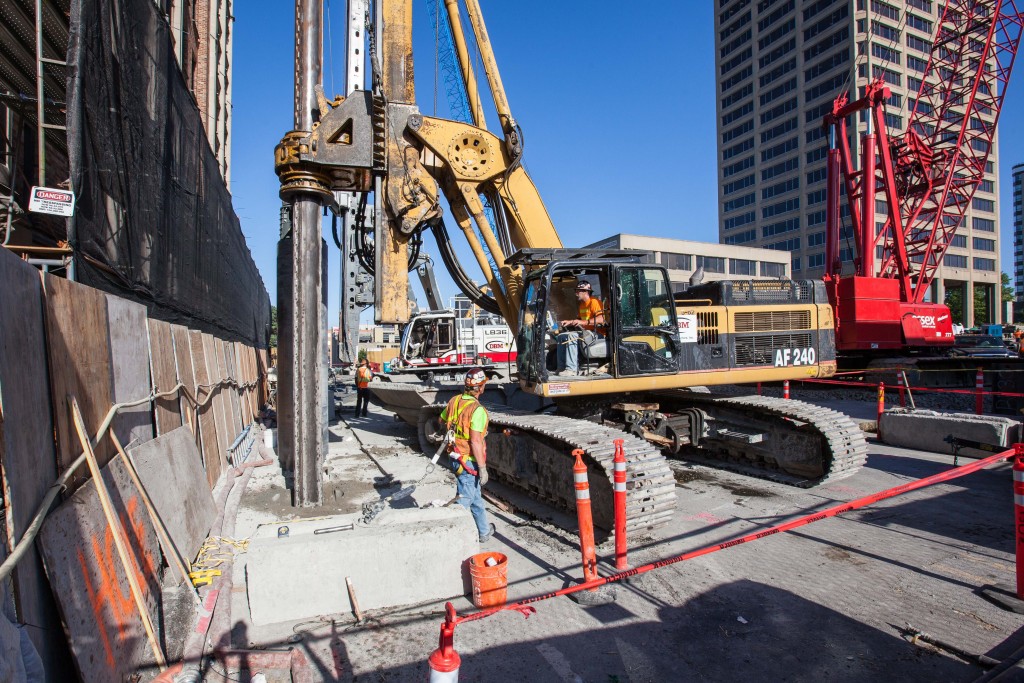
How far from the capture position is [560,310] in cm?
736

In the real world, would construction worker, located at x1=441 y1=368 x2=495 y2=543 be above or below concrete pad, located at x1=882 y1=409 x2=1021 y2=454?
above

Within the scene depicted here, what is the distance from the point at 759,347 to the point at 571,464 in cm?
329

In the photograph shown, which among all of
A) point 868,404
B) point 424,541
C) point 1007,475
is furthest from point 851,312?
point 424,541

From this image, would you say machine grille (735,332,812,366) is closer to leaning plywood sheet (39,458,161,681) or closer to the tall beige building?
leaning plywood sheet (39,458,161,681)

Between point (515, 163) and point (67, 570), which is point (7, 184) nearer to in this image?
point (515, 163)

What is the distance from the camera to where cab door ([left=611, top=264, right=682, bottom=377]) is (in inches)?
258

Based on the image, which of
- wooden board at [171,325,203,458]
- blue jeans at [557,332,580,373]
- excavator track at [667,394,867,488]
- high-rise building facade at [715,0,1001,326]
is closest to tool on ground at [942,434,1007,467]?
excavator track at [667,394,867,488]

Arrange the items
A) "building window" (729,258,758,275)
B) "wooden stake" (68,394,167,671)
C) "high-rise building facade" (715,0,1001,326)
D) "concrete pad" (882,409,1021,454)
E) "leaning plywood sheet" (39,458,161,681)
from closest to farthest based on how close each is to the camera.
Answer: "leaning plywood sheet" (39,458,161,681)
"wooden stake" (68,394,167,671)
"concrete pad" (882,409,1021,454)
"high-rise building facade" (715,0,1001,326)
"building window" (729,258,758,275)

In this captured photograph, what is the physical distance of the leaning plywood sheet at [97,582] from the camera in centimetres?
254

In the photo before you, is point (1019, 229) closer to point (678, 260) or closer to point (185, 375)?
point (678, 260)

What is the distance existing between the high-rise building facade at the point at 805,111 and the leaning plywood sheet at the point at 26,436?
190 ft

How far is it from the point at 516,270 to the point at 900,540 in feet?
16.8

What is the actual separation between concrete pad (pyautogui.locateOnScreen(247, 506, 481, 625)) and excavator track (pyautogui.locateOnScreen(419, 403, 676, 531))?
1.44 m

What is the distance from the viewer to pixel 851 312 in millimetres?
16000
